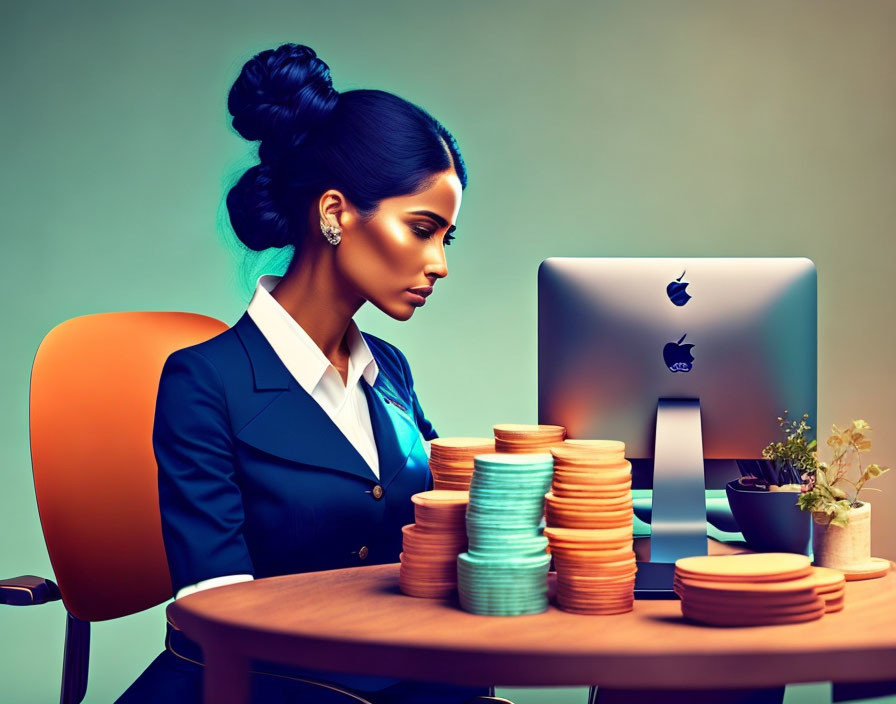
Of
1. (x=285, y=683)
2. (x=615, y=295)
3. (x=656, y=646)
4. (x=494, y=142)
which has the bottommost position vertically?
(x=285, y=683)

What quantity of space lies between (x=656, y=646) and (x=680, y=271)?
2.89 ft

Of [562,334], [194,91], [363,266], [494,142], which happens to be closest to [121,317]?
[363,266]

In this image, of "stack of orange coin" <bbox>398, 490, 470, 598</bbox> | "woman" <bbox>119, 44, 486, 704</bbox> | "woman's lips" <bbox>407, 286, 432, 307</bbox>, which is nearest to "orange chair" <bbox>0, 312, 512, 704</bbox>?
"woman" <bbox>119, 44, 486, 704</bbox>

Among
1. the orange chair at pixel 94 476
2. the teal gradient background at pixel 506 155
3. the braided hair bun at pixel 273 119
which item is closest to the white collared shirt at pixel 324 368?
the braided hair bun at pixel 273 119

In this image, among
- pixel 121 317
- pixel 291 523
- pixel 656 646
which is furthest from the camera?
pixel 121 317

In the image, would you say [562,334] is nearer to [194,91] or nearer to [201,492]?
[201,492]

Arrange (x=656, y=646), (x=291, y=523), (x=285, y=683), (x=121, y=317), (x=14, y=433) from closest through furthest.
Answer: (x=656, y=646) → (x=285, y=683) → (x=291, y=523) → (x=121, y=317) → (x=14, y=433)

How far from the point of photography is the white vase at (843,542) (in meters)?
1.56

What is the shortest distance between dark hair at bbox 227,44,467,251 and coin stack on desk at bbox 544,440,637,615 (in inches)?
27.8

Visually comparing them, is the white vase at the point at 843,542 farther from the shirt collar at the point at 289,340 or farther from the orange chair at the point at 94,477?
the orange chair at the point at 94,477

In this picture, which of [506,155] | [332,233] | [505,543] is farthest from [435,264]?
[506,155]

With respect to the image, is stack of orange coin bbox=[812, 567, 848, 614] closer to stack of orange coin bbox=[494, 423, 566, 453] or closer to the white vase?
the white vase

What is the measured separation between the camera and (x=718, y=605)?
1.20m

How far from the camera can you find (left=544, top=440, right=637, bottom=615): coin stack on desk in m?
1.27
